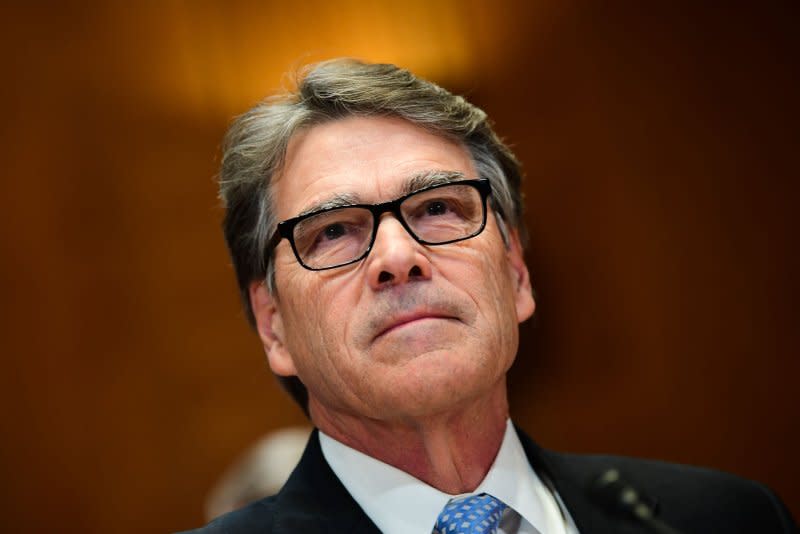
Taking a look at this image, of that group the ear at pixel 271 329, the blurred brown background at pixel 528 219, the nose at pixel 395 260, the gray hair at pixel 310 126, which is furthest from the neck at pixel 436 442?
the blurred brown background at pixel 528 219

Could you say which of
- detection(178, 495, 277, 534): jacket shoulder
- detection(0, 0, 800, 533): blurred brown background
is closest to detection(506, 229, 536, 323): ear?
detection(178, 495, 277, 534): jacket shoulder

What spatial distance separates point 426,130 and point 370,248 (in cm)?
35

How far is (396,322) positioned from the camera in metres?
1.59

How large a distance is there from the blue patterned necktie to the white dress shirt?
0.06 feet

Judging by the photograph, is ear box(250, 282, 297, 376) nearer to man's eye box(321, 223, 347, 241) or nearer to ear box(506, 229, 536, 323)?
man's eye box(321, 223, 347, 241)

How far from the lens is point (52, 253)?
9.91 ft

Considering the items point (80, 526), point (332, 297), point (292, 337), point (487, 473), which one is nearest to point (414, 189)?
point (332, 297)

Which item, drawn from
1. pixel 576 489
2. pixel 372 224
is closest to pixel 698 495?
pixel 576 489

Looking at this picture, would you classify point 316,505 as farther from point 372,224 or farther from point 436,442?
point 372,224

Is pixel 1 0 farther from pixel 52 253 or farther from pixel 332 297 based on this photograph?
pixel 332 297

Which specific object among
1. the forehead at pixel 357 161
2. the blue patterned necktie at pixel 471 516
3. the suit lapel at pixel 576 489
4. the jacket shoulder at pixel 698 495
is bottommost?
the jacket shoulder at pixel 698 495

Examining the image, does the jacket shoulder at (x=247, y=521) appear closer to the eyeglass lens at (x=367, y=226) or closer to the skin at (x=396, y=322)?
the skin at (x=396, y=322)

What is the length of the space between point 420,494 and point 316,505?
0.65 ft

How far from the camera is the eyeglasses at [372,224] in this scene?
1683mm
